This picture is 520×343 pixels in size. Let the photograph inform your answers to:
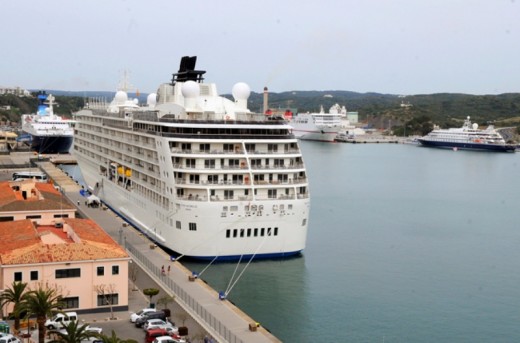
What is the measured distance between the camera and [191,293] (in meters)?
25.3

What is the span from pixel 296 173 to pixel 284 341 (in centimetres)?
1054

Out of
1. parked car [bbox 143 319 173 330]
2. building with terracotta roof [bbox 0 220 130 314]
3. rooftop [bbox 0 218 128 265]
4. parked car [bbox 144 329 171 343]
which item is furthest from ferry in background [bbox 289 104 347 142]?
parked car [bbox 144 329 171 343]

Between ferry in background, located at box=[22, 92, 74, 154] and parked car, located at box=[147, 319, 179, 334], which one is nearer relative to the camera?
parked car, located at box=[147, 319, 179, 334]

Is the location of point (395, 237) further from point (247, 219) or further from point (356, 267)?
point (247, 219)

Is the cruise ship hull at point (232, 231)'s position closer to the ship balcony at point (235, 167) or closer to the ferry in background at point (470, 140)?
the ship balcony at point (235, 167)

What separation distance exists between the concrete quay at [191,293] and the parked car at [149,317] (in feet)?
3.98

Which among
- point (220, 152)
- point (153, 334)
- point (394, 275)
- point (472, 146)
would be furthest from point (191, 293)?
point (472, 146)

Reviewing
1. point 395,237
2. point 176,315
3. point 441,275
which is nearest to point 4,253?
point 176,315

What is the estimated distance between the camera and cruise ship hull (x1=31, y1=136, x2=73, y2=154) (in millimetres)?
89950

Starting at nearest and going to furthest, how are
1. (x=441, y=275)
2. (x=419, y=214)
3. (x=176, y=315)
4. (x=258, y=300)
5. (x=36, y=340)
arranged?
(x=36, y=340) → (x=176, y=315) → (x=258, y=300) → (x=441, y=275) → (x=419, y=214)

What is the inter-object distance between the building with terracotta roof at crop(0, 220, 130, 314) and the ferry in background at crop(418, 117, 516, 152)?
116674 millimetres


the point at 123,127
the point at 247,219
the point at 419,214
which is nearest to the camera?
the point at 247,219

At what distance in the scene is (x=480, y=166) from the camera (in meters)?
96.8

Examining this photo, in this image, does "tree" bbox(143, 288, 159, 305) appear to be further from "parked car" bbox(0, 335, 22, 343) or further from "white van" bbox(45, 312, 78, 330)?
"parked car" bbox(0, 335, 22, 343)
